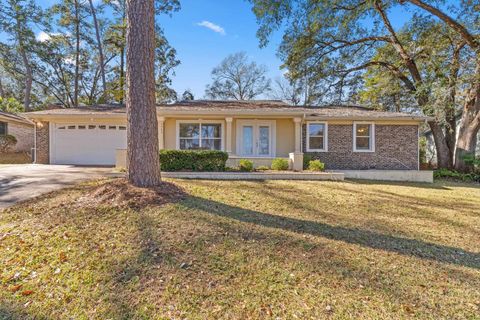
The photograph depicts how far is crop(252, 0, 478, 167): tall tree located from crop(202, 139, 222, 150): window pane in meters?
6.66

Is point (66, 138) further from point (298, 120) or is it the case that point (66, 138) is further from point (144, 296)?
point (144, 296)

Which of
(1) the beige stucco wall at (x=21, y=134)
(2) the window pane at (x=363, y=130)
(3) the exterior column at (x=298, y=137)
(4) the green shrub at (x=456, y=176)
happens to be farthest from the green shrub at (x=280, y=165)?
(1) the beige stucco wall at (x=21, y=134)

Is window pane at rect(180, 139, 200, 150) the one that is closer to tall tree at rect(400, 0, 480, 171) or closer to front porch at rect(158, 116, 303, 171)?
front porch at rect(158, 116, 303, 171)

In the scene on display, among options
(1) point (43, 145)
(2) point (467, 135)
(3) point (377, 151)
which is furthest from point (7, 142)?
(2) point (467, 135)

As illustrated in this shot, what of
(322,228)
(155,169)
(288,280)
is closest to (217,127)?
(155,169)

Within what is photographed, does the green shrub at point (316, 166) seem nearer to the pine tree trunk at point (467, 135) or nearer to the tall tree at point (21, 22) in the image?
the pine tree trunk at point (467, 135)

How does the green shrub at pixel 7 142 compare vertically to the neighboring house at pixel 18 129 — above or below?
below

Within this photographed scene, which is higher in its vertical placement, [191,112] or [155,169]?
[191,112]

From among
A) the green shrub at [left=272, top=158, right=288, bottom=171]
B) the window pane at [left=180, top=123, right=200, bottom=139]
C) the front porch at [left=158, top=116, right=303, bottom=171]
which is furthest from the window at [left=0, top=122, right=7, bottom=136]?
the green shrub at [left=272, top=158, right=288, bottom=171]

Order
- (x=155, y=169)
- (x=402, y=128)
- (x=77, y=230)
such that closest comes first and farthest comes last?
(x=77, y=230), (x=155, y=169), (x=402, y=128)

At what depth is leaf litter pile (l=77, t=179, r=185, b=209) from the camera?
4.74 m

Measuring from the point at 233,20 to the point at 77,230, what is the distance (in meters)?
15.9

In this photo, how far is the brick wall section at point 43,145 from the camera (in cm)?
1308

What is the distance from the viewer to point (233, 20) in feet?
52.0
